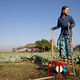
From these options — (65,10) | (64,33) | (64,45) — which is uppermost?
(65,10)

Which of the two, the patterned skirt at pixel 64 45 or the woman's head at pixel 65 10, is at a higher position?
the woman's head at pixel 65 10

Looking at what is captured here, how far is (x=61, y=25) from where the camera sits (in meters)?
4.04

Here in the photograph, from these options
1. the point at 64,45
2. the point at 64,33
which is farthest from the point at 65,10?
the point at 64,45

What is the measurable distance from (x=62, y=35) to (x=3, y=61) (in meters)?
4.10

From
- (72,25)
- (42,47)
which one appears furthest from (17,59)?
(42,47)

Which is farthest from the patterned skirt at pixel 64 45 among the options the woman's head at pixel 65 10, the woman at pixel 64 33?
the woman's head at pixel 65 10

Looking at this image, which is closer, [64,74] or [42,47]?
[64,74]

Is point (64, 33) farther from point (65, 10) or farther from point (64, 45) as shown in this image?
point (65, 10)

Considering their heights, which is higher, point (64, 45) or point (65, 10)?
point (65, 10)

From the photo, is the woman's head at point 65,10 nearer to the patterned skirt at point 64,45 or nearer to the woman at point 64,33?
the woman at point 64,33

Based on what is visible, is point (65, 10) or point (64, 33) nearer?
point (65, 10)

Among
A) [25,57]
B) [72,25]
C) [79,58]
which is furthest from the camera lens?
[25,57]

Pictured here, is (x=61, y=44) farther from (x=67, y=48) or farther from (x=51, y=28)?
(x=51, y=28)

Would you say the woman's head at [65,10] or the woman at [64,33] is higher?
the woman's head at [65,10]
